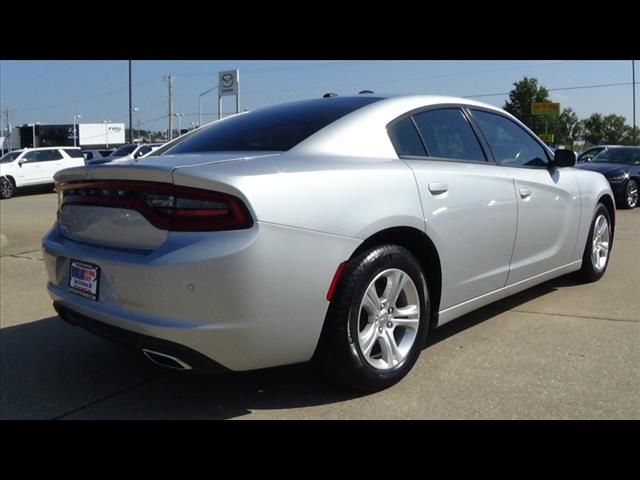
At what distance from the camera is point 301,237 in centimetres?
257

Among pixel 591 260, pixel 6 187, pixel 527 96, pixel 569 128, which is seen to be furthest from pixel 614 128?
pixel 591 260

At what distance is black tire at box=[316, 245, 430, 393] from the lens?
2.75 meters

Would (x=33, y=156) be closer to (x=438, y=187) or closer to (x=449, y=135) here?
(x=449, y=135)

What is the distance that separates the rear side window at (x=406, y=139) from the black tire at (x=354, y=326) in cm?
60

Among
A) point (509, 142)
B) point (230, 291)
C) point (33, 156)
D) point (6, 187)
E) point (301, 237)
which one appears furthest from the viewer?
point (33, 156)

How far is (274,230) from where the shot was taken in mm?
2490

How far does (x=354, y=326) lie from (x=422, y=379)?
64 cm


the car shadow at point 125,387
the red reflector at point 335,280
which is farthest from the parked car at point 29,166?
the red reflector at point 335,280

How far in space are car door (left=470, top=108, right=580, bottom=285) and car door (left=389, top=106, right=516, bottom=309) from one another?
15 cm

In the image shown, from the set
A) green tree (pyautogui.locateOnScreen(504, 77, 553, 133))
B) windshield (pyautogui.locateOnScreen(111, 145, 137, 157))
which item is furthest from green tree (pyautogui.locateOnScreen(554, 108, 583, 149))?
windshield (pyautogui.locateOnScreen(111, 145, 137, 157))

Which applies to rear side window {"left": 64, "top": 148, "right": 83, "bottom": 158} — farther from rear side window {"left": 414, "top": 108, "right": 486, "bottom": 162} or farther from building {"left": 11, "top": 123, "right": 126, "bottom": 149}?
building {"left": 11, "top": 123, "right": 126, "bottom": 149}

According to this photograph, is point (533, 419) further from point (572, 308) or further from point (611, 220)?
point (611, 220)

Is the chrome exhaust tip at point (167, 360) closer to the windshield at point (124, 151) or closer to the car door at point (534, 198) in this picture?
the car door at point (534, 198)
